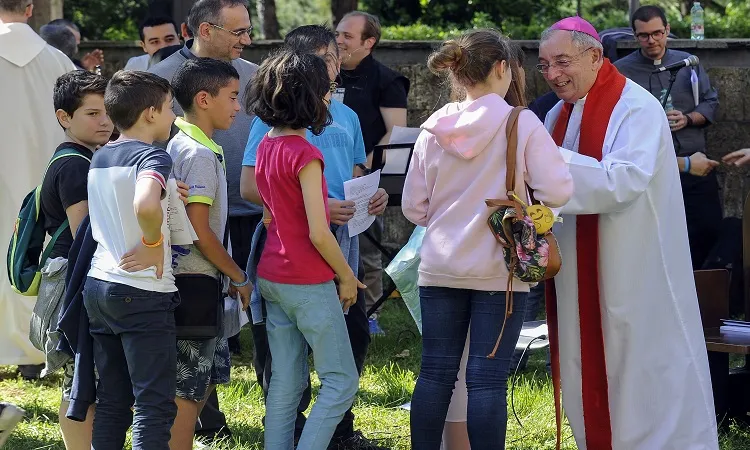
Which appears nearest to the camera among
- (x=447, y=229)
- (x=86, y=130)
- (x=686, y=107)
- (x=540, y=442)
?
(x=447, y=229)

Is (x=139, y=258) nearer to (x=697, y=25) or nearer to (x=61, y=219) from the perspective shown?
(x=61, y=219)

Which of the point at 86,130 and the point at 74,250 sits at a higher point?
the point at 86,130

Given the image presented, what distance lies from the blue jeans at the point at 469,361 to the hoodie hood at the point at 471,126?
0.49m

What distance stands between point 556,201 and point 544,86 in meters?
4.87

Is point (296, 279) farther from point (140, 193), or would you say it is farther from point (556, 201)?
point (556, 201)

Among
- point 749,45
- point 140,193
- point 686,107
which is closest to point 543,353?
point 686,107

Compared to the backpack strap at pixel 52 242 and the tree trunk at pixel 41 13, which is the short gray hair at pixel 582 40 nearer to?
the backpack strap at pixel 52 242

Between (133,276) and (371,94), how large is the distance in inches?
127

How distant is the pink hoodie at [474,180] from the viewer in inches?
143

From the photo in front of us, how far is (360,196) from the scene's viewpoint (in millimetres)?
4316

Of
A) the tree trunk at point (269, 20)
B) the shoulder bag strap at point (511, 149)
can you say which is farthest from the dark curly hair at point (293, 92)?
the tree trunk at point (269, 20)

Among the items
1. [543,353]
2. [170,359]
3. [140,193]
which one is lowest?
[543,353]

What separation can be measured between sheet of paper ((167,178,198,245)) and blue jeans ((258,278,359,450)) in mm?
305

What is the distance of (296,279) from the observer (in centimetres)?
383
